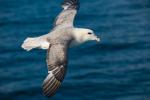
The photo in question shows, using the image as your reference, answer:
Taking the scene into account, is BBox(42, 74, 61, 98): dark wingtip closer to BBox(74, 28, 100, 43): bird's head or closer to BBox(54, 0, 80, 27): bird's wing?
BBox(74, 28, 100, 43): bird's head

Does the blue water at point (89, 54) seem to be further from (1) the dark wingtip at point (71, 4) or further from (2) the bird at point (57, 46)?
(2) the bird at point (57, 46)

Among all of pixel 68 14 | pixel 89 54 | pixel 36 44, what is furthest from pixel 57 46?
pixel 89 54

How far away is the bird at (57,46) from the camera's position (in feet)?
40.0

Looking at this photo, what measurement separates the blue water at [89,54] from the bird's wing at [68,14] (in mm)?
4129

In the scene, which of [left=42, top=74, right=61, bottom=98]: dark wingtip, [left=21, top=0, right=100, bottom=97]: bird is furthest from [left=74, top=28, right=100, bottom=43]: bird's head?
[left=42, top=74, right=61, bottom=98]: dark wingtip

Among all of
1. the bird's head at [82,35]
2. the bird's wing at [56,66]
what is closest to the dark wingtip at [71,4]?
the bird's head at [82,35]

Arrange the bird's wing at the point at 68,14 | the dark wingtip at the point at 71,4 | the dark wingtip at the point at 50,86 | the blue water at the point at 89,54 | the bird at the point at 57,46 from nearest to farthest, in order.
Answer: the dark wingtip at the point at 50,86 < the bird at the point at 57,46 < the bird's wing at the point at 68,14 < the dark wingtip at the point at 71,4 < the blue water at the point at 89,54

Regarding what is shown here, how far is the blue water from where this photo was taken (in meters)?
18.9

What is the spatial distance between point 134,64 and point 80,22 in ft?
8.84

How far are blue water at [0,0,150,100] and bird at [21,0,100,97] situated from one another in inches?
206

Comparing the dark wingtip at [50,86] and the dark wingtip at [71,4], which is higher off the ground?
the dark wingtip at [71,4]

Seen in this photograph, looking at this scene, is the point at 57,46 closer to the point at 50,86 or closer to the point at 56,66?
the point at 56,66

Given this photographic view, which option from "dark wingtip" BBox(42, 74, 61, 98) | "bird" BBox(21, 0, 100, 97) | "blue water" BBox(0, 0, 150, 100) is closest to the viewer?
"dark wingtip" BBox(42, 74, 61, 98)

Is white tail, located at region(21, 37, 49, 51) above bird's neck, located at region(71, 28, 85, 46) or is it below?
below
